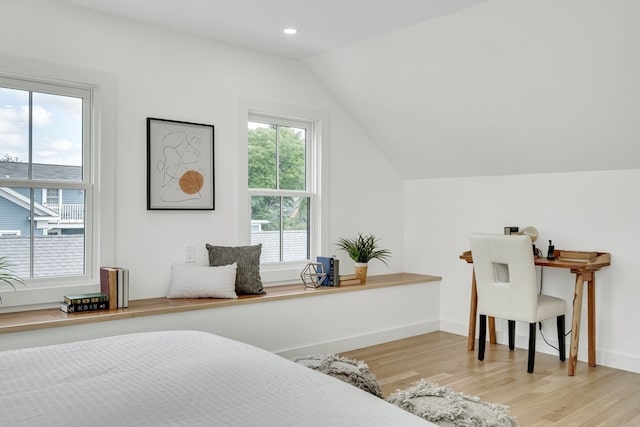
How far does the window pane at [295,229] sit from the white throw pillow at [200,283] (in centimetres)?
91

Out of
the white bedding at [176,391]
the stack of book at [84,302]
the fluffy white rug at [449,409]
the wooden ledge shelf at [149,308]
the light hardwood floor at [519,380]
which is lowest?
the light hardwood floor at [519,380]

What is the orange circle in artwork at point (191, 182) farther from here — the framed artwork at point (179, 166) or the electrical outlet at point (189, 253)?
the electrical outlet at point (189, 253)

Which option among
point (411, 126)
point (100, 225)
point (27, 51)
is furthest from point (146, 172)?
point (411, 126)

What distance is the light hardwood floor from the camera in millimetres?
3127

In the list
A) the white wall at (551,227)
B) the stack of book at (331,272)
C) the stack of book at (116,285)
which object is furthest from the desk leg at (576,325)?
the stack of book at (116,285)

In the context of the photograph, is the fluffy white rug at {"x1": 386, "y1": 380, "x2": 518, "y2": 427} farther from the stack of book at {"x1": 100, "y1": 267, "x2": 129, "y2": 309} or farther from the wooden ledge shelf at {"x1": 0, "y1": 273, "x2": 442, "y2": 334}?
the stack of book at {"x1": 100, "y1": 267, "x2": 129, "y2": 309}

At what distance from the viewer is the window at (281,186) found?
4.49 meters

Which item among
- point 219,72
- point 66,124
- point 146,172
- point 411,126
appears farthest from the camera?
point 411,126

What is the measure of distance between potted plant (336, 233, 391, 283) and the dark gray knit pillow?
1.01 metres

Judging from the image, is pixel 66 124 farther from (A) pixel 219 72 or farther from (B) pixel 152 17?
(A) pixel 219 72

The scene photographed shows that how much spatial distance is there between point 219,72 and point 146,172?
38.3 inches

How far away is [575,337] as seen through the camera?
12.7ft

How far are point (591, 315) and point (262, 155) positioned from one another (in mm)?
2752

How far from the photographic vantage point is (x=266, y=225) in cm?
456
